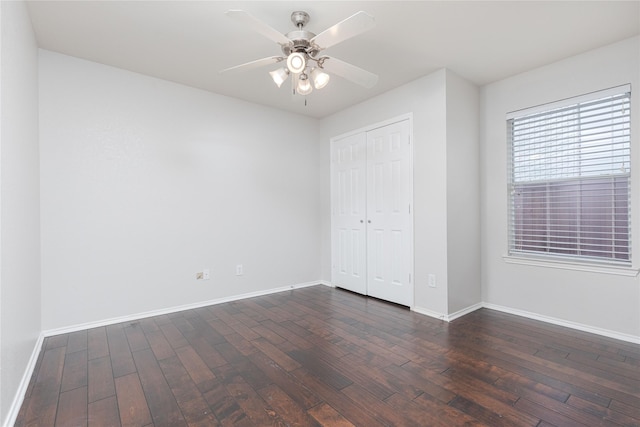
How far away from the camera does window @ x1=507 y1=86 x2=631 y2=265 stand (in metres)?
2.62

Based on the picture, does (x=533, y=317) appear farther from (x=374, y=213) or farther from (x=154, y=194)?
(x=154, y=194)

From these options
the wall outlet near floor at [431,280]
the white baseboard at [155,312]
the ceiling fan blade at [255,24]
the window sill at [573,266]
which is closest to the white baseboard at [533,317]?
the wall outlet near floor at [431,280]

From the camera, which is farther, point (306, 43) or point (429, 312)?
point (429, 312)

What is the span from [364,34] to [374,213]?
2.00 meters

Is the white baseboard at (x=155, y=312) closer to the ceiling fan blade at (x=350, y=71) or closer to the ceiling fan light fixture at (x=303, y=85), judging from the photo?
the ceiling fan light fixture at (x=303, y=85)

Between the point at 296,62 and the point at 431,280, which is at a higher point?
the point at 296,62

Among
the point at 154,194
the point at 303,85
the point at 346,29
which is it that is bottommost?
the point at 154,194

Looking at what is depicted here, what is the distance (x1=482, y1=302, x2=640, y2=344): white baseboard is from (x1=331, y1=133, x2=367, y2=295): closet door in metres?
1.51

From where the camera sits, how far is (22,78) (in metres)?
2.01

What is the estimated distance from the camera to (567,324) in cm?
287

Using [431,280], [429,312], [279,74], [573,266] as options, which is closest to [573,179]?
[573,266]

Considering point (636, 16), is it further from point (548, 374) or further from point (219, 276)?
point (219, 276)

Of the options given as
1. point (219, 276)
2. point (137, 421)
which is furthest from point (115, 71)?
point (137, 421)

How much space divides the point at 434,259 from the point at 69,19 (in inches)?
143
